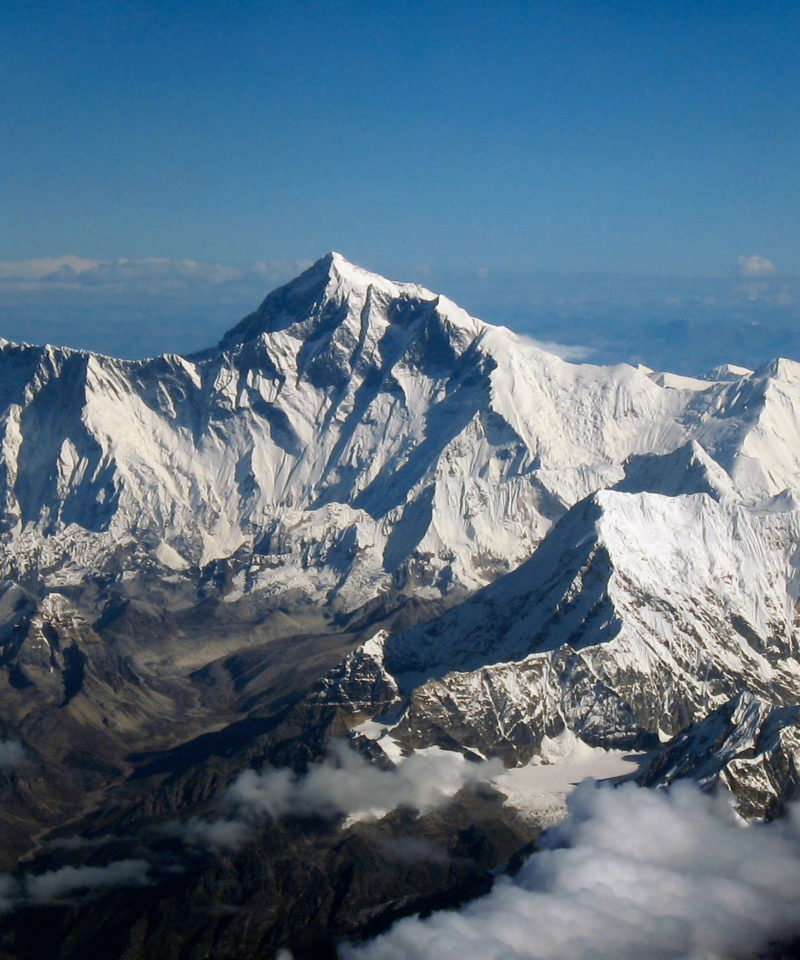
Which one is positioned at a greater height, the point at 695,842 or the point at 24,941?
the point at 695,842

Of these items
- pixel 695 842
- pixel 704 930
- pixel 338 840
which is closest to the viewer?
pixel 704 930

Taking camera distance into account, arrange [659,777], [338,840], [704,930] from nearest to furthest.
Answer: [704,930]
[659,777]
[338,840]

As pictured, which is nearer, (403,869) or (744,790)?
(744,790)

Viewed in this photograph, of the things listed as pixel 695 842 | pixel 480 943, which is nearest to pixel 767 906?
pixel 695 842

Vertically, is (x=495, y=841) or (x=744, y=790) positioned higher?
(x=744, y=790)

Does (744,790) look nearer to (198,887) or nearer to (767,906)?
(767,906)

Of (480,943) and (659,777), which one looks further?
(659,777)

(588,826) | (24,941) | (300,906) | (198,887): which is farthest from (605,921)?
(24,941)

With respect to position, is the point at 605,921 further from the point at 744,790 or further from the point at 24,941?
the point at 24,941

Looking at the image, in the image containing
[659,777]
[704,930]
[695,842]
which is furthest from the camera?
[659,777]

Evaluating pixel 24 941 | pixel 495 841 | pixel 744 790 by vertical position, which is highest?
pixel 744 790
